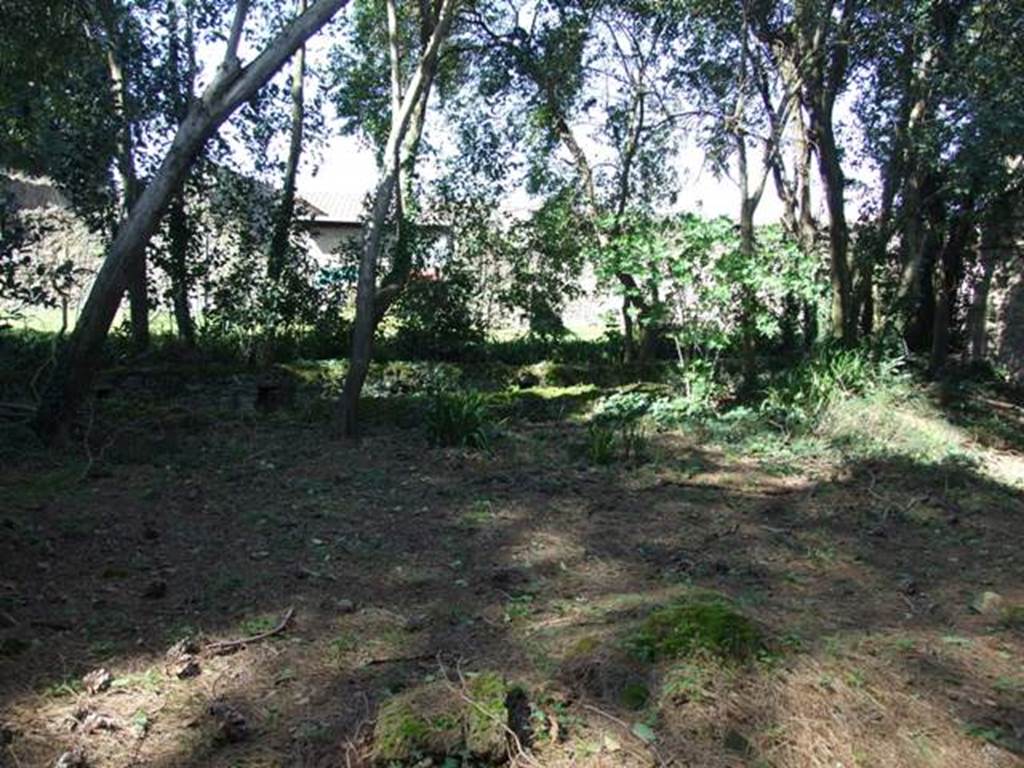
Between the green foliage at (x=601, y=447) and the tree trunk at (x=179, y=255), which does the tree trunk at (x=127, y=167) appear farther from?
the green foliage at (x=601, y=447)

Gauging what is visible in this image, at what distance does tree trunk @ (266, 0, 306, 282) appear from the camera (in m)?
9.68

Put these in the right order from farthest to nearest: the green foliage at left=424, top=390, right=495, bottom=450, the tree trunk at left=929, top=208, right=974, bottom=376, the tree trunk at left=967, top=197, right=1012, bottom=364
→ 1. the tree trunk at left=929, top=208, right=974, bottom=376
2. the tree trunk at left=967, top=197, right=1012, bottom=364
3. the green foliage at left=424, top=390, right=495, bottom=450

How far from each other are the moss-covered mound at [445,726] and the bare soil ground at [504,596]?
0.13m

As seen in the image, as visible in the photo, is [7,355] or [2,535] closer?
[2,535]

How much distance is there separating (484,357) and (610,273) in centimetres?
269

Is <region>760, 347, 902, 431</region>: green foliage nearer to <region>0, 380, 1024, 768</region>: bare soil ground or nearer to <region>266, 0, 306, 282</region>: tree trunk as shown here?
<region>0, 380, 1024, 768</region>: bare soil ground

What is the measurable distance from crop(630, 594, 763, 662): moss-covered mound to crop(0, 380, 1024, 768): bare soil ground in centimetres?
7

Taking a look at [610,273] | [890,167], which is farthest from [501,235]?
[890,167]

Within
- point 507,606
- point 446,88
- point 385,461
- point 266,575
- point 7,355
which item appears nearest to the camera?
point 507,606

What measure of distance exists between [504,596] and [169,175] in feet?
13.4

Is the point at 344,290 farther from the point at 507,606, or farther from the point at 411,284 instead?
the point at 507,606

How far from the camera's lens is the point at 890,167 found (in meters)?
11.3

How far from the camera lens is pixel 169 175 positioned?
6.21 m

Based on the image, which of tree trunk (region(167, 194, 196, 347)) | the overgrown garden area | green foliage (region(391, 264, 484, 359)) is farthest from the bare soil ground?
green foliage (region(391, 264, 484, 359))
